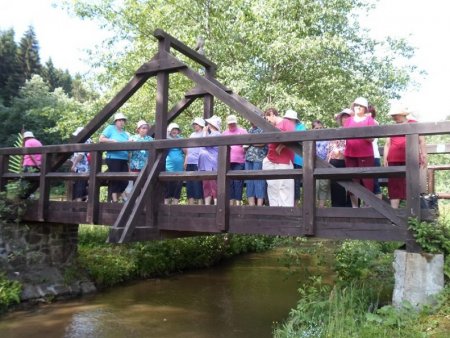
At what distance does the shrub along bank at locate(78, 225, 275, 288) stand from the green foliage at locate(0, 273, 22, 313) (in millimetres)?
1649

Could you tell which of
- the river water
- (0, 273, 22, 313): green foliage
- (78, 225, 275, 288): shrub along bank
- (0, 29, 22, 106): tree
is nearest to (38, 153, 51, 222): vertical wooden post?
(0, 273, 22, 313): green foliage

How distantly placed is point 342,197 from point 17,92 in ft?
116

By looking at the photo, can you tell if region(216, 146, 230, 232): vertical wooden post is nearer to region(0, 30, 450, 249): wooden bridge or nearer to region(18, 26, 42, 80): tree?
region(0, 30, 450, 249): wooden bridge

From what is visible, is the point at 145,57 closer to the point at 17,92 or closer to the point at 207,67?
the point at 207,67

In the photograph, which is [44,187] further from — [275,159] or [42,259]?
[275,159]

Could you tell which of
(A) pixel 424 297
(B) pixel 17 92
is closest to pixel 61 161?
(A) pixel 424 297

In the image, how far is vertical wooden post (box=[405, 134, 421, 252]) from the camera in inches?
178

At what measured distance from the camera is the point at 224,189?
568cm

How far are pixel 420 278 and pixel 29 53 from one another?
4855cm

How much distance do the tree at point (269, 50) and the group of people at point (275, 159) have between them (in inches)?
170

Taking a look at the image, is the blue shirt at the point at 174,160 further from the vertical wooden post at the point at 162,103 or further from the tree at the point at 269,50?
the tree at the point at 269,50

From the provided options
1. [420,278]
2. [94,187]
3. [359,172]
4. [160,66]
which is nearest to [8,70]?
[94,187]

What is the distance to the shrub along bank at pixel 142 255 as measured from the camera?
32.5ft

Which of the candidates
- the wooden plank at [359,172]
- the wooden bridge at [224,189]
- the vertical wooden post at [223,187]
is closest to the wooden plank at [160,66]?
the wooden bridge at [224,189]
